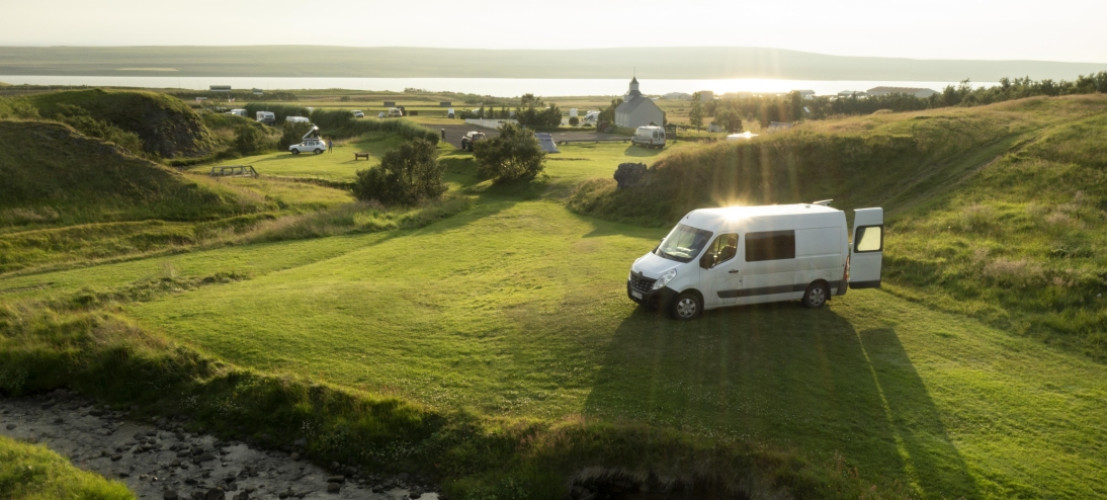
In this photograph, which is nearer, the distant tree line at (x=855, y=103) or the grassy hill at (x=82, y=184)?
the grassy hill at (x=82, y=184)

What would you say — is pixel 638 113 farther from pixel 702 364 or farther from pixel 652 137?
pixel 702 364

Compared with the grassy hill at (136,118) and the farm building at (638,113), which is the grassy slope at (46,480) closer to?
the grassy hill at (136,118)

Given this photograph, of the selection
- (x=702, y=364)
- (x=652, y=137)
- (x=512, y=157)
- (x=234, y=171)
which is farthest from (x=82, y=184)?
(x=652, y=137)

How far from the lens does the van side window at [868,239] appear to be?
58.6ft

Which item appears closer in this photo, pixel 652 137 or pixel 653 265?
pixel 653 265

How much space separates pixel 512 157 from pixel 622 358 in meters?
34.1

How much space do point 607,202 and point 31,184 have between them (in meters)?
31.3

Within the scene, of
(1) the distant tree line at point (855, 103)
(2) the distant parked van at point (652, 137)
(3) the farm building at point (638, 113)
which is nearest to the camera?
(1) the distant tree line at point (855, 103)

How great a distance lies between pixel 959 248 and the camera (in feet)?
70.9

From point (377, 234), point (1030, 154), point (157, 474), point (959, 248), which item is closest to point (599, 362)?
point (157, 474)

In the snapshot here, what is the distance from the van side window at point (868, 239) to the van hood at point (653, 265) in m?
5.27

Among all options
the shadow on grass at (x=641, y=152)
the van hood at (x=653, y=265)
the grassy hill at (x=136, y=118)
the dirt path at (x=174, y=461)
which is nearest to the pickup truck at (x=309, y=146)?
the grassy hill at (x=136, y=118)

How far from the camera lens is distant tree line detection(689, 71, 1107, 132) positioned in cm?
5231

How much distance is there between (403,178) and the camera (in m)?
42.0
